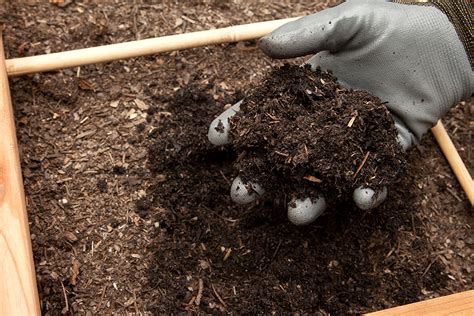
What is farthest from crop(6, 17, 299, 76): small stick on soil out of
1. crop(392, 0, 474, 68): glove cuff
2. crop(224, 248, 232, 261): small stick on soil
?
crop(224, 248, 232, 261): small stick on soil

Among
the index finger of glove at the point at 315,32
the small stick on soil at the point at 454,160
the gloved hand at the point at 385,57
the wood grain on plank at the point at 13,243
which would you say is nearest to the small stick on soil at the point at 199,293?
the gloved hand at the point at 385,57

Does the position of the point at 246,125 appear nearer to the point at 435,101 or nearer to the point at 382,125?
the point at 382,125

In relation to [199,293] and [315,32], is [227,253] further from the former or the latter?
[315,32]

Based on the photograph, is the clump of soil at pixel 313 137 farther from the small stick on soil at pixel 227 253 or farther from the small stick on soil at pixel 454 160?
the small stick on soil at pixel 454 160

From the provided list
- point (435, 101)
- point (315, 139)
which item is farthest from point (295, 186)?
point (435, 101)

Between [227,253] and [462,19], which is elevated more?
[462,19]

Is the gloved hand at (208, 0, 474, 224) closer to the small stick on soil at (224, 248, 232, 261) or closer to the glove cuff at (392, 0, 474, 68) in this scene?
the glove cuff at (392, 0, 474, 68)

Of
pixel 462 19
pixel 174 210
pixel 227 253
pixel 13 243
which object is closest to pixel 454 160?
pixel 462 19
